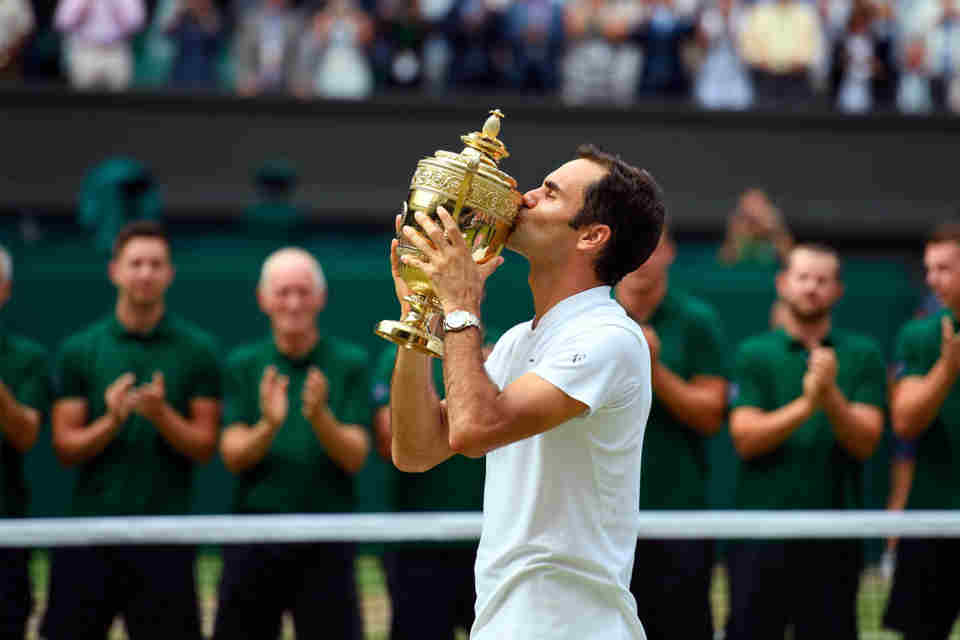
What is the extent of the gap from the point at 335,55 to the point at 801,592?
333 inches

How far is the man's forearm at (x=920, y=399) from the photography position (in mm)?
5465

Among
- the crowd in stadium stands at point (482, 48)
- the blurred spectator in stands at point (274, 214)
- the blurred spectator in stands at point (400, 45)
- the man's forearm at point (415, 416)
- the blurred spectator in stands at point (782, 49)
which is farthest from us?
the blurred spectator in stands at point (782, 49)

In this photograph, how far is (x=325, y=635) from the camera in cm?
539

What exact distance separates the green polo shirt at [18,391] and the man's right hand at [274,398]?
103 centimetres

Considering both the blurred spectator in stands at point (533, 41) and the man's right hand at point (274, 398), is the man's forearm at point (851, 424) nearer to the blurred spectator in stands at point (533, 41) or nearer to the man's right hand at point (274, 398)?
the man's right hand at point (274, 398)

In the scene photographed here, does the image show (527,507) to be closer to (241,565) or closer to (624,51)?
(241,565)

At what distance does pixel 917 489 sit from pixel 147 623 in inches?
126

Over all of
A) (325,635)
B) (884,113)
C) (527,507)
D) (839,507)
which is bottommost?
(325,635)

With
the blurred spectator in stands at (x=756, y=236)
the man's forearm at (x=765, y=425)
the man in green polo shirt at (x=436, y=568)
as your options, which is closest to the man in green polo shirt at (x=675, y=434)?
the man's forearm at (x=765, y=425)

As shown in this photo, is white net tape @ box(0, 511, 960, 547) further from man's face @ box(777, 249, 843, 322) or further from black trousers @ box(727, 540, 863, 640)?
man's face @ box(777, 249, 843, 322)

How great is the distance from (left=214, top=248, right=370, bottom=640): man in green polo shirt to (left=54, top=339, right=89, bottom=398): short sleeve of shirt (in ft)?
1.98

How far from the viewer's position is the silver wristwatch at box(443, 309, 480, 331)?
295 centimetres

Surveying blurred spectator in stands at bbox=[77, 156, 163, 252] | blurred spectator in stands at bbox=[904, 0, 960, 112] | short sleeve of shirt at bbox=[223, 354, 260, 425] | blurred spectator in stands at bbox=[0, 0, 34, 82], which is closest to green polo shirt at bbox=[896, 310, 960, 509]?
short sleeve of shirt at bbox=[223, 354, 260, 425]

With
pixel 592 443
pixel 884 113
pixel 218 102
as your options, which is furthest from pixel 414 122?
pixel 592 443
